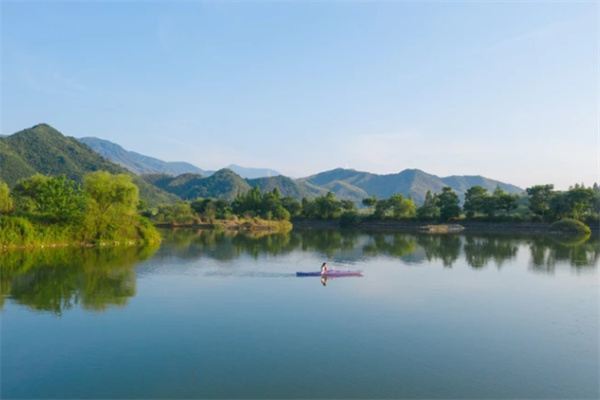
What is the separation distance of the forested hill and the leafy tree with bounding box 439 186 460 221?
67.7 metres

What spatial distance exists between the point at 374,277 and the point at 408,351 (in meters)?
12.1

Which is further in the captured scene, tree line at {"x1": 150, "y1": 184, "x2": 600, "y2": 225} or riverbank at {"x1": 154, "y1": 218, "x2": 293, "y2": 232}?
riverbank at {"x1": 154, "y1": 218, "x2": 293, "y2": 232}

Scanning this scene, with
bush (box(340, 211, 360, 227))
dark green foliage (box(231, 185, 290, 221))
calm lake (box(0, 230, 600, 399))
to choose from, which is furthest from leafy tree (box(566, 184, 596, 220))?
calm lake (box(0, 230, 600, 399))

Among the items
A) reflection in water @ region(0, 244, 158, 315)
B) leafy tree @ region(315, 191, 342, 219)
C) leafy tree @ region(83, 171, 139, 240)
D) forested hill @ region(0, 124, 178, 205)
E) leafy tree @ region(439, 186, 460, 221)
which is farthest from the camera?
forested hill @ region(0, 124, 178, 205)

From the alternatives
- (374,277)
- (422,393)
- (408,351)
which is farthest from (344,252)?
(422,393)

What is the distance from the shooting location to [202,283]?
2183 centimetres

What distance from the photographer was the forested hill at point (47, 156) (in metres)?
96.4

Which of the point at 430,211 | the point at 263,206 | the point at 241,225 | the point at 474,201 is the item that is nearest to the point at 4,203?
the point at 241,225

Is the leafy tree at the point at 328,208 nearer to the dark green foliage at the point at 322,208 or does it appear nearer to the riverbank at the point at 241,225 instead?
the dark green foliage at the point at 322,208

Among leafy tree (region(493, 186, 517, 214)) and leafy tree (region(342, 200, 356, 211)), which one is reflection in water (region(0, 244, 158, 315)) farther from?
leafy tree (region(493, 186, 517, 214))

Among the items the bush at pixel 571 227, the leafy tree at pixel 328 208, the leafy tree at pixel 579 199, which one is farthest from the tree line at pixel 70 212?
the leafy tree at pixel 579 199

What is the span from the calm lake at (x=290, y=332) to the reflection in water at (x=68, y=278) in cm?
10

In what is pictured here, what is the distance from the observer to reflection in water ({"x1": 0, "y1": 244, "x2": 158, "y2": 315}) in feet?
58.1

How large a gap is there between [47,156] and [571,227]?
11382 centimetres
